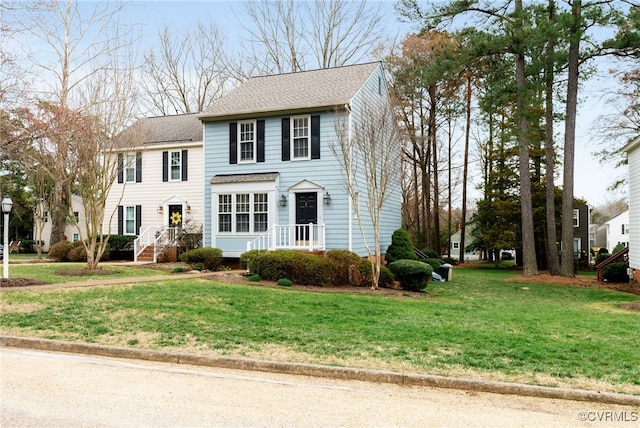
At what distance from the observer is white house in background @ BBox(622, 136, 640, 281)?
16844 mm

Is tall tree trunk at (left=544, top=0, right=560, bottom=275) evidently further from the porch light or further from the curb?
the curb

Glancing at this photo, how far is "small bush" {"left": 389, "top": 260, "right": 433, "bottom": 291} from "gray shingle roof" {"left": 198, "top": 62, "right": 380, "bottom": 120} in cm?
623

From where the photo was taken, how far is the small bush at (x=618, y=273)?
1856cm

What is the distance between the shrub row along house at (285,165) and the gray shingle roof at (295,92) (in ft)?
0.14

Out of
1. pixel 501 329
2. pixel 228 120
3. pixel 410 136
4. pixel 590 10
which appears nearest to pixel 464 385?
pixel 501 329

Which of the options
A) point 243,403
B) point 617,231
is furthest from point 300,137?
point 617,231

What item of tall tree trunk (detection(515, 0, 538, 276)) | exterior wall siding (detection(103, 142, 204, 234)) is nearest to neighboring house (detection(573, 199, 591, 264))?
tall tree trunk (detection(515, 0, 538, 276))

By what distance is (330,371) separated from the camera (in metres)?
5.62

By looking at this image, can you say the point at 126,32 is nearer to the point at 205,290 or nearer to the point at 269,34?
the point at 205,290

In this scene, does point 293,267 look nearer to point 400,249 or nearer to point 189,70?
point 400,249

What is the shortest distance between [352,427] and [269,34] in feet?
104

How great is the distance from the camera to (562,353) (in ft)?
21.1

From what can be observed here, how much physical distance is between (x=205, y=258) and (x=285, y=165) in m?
4.39

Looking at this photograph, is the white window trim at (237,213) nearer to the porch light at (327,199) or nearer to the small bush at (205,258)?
the small bush at (205,258)
